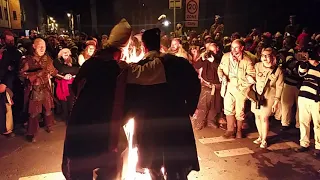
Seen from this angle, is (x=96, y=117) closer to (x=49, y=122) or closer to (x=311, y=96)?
(x=311, y=96)

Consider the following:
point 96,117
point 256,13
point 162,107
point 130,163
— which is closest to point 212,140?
point 130,163

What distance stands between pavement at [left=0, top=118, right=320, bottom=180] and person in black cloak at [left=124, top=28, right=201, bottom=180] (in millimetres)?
1789

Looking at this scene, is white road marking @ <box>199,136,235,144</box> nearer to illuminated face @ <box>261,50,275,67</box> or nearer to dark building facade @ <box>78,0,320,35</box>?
illuminated face @ <box>261,50,275,67</box>

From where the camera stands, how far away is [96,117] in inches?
132

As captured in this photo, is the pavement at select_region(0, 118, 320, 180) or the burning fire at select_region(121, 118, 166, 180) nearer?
the burning fire at select_region(121, 118, 166, 180)

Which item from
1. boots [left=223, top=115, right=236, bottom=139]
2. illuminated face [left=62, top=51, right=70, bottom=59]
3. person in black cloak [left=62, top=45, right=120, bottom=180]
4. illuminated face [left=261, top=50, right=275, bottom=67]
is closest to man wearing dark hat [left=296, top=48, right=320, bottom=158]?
illuminated face [left=261, top=50, right=275, bottom=67]

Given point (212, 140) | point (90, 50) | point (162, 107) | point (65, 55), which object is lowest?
point (212, 140)

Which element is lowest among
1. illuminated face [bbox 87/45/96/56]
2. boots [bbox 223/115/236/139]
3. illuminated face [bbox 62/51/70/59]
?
boots [bbox 223/115/236/139]

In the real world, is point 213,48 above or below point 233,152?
above

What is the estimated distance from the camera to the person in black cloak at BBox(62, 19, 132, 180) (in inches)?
129

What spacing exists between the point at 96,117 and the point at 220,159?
10.6 feet

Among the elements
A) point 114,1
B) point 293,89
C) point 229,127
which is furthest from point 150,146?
point 114,1

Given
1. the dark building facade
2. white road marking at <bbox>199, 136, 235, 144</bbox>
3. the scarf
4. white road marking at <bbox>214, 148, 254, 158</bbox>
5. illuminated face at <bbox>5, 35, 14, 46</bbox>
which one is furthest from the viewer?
the dark building facade

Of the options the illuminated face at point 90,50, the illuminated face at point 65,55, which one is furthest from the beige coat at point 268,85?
the illuminated face at point 65,55
